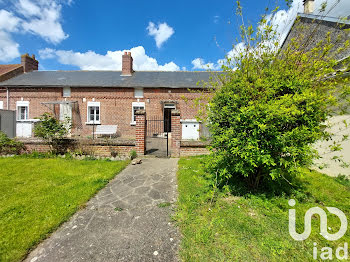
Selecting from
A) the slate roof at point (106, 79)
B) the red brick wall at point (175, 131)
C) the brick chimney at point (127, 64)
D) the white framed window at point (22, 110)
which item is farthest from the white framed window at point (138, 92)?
the white framed window at point (22, 110)

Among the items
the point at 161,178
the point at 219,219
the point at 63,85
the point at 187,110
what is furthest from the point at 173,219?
the point at 63,85

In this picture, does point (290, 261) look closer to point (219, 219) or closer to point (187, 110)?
point (219, 219)

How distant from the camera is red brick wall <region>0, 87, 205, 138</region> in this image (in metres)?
13.0

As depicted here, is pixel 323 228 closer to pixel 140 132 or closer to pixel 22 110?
pixel 140 132

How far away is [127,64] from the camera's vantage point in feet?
48.9

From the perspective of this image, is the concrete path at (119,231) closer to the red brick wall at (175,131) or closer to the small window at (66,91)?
the red brick wall at (175,131)

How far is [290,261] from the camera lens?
174cm

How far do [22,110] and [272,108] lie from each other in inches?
743

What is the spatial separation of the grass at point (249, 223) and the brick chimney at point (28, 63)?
2150 cm

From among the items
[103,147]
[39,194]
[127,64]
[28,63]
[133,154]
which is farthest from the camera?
[28,63]

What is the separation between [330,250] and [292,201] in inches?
40.9

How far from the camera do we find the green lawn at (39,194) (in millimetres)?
2119

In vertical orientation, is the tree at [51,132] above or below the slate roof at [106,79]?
below

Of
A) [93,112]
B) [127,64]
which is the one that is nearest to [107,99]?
[93,112]
